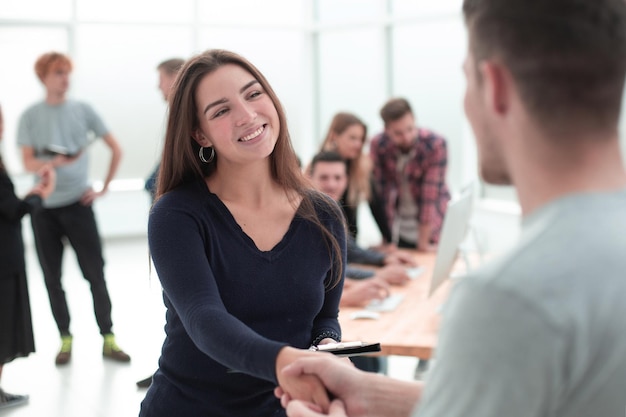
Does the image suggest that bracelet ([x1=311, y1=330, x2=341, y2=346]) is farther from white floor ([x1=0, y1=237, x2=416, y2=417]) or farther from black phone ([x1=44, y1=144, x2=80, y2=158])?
black phone ([x1=44, y1=144, x2=80, y2=158])

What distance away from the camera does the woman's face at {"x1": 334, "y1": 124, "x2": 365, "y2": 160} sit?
4609mm

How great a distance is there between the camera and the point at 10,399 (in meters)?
4.16

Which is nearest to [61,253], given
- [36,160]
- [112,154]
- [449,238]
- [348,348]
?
[36,160]

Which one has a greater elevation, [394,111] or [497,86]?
[497,86]

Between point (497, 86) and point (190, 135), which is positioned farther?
point (190, 135)

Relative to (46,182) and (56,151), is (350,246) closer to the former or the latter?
A: (46,182)

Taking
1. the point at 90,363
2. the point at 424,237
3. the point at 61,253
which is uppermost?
the point at 424,237

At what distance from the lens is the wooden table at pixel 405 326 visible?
2475 millimetres

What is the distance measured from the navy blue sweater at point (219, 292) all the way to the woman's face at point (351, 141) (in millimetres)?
2841

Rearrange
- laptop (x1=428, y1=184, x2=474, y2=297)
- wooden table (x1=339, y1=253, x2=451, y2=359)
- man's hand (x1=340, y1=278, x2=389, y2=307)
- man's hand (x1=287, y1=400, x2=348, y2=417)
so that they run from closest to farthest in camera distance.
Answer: man's hand (x1=287, y1=400, x2=348, y2=417) → wooden table (x1=339, y1=253, x2=451, y2=359) → laptop (x1=428, y1=184, x2=474, y2=297) → man's hand (x1=340, y1=278, x2=389, y2=307)

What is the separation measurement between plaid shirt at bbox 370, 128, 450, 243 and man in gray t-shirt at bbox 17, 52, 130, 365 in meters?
1.83

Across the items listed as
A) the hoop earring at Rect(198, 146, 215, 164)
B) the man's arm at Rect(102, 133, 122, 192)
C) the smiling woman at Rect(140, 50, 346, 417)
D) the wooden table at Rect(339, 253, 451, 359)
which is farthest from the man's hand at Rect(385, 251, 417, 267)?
the man's arm at Rect(102, 133, 122, 192)

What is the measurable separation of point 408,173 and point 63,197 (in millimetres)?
2165

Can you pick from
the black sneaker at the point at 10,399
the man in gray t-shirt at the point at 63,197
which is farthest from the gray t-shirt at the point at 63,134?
the black sneaker at the point at 10,399
